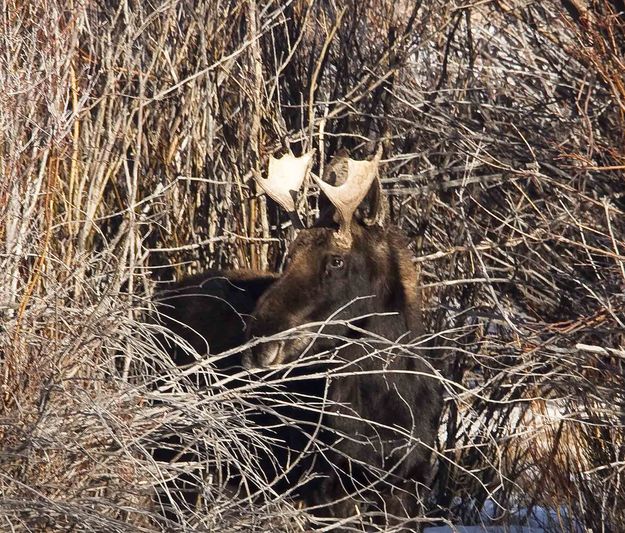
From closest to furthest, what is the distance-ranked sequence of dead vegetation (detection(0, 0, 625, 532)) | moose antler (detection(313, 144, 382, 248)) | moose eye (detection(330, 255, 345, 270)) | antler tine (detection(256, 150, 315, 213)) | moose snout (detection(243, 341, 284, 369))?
dead vegetation (detection(0, 0, 625, 532)) → moose snout (detection(243, 341, 284, 369)) → moose antler (detection(313, 144, 382, 248)) → moose eye (detection(330, 255, 345, 270)) → antler tine (detection(256, 150, 315, 213))

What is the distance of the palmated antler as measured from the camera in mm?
7070

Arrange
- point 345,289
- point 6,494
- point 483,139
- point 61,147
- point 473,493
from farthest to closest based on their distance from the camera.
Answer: point 473,493 < point 483,139 < point 345,289 < point 61,147 < point 6,494

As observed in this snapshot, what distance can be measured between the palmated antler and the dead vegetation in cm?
48

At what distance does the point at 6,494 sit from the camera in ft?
15.5

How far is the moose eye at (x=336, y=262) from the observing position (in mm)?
6770

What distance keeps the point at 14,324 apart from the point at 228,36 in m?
3.14

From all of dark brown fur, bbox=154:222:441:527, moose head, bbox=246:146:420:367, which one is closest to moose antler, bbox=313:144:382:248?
moose head, bbox=246:146:420:367

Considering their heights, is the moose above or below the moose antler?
below

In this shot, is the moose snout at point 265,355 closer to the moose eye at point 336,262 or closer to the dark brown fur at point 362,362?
the dark brown fur at point 362,362

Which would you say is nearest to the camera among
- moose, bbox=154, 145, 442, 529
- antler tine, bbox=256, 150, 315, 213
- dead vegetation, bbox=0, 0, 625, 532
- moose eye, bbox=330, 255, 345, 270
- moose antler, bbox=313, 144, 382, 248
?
dead vegetation, bbox=0, 0, 625, 532

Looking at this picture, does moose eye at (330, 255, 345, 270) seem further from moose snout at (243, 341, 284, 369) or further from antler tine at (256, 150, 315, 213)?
moose snout at (243, 341, 284, 369)

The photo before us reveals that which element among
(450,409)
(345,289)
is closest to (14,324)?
(345,289)

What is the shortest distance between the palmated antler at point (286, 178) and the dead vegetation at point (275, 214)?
476mm

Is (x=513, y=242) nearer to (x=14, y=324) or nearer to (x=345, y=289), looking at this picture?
(x=345, y=289)
